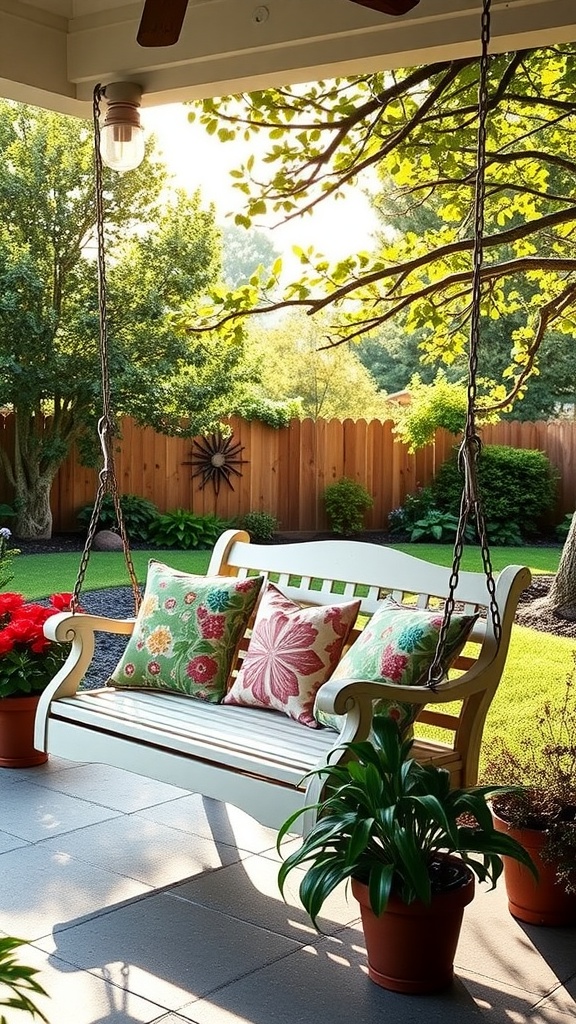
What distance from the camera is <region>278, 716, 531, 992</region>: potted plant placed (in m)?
2.45

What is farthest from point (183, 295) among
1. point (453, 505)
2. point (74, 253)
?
point (453, 505)

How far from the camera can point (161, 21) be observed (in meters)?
2.54

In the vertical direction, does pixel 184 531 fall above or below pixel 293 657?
below

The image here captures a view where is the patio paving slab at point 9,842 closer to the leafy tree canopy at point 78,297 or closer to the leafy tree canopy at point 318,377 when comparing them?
the leafy tree canopy at point 78,297

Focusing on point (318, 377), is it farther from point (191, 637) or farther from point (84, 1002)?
point (84, 1002)

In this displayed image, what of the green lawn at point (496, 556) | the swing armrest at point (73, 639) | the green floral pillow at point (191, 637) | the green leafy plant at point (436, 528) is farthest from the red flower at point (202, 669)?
the green leafy plant at point (436, 528)

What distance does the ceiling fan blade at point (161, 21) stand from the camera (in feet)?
8.14

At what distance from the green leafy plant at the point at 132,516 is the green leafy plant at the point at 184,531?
0.28 feet

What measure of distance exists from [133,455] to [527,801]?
29.5 feet

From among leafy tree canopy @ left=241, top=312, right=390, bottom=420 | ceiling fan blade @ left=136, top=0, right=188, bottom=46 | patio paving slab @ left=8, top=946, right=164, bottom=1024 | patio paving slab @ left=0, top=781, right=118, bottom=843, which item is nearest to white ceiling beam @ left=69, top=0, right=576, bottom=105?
ceiling fan blade @ left=136, top=0, right=188, bottom=46

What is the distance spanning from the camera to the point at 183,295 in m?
11.2

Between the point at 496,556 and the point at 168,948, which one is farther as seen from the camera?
the point at 496,556

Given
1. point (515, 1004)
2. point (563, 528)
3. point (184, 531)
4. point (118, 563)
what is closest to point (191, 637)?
point (515, 1004)

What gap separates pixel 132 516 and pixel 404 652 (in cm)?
821
